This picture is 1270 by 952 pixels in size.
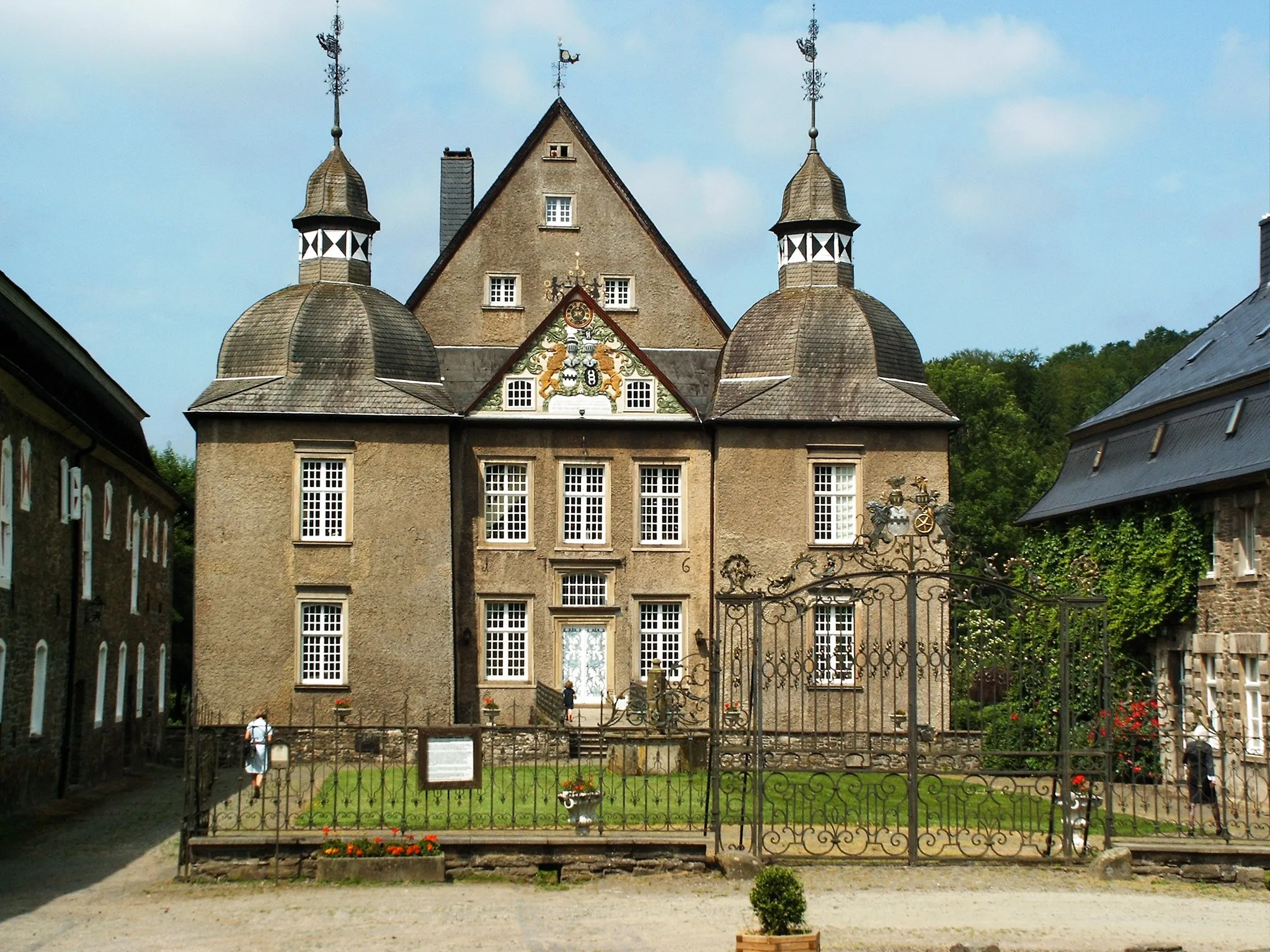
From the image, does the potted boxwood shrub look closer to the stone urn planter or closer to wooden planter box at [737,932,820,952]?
wooden planter box at [737,932,820,952]

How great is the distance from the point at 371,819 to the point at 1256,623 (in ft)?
45.0

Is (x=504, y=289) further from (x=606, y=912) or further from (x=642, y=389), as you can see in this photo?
(x=606, y=912)

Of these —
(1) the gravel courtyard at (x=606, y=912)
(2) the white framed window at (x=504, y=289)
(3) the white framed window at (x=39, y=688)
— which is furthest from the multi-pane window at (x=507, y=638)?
(1) the gravel courtyard at (x=606, y=912)

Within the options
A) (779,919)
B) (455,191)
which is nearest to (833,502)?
(455,191)

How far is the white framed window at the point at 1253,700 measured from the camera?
83.4ft

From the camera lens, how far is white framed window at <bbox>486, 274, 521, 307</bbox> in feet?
123

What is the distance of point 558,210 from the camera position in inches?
→ 1501

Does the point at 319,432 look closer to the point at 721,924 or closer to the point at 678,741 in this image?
the point at 678,741

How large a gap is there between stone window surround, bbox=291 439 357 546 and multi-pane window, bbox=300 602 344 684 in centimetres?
121

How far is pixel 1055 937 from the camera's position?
47.1 feet

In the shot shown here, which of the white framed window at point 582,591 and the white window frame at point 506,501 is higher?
the white window frame at point 506,501

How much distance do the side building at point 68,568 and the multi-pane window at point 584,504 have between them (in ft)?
28.2

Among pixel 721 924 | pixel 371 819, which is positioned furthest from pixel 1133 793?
pixel 371 819

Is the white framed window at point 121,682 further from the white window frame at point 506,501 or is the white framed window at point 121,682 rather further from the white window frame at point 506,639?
the white window frame at point 506,501
